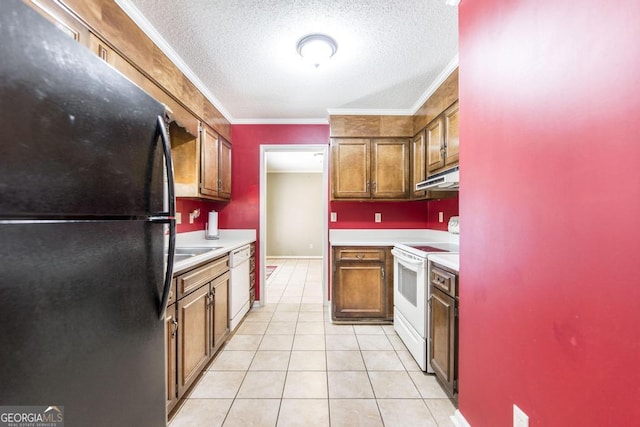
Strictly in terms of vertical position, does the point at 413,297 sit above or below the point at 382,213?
below

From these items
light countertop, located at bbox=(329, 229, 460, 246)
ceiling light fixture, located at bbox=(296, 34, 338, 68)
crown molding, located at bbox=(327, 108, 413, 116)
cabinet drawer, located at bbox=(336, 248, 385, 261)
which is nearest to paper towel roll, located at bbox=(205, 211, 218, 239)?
light countertop, located at bbox=(329, 229, 460, 246)

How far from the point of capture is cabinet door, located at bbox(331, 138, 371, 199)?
3.16 meters

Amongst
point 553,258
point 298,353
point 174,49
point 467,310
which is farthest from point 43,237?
point 298,353

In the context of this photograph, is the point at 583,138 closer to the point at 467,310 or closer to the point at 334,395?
the point at 467,310

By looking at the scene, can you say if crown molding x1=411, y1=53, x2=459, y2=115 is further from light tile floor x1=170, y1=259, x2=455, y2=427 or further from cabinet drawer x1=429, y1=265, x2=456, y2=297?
light tile floor x1=170, y1=259, x2=455, y2=427

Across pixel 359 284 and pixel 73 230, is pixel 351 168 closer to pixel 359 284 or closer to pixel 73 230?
pixel 359 284

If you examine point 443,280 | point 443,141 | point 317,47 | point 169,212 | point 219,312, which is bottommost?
point 219,312

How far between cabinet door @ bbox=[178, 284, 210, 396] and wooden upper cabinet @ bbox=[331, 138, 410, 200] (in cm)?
189

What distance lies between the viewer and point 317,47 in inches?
74.9

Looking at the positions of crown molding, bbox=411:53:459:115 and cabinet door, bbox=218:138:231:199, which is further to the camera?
cabinet door, bbox=218:138:231:199

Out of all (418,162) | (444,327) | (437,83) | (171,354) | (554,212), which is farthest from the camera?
(418,162)

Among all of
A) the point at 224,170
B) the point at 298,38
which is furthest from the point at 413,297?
the point at 224,170

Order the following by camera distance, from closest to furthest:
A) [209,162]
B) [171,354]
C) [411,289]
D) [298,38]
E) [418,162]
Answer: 1. [171,354]
2. [298,38]
3. [411,289]
4. [209,162]
5. [418,162]

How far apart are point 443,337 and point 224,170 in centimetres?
284
